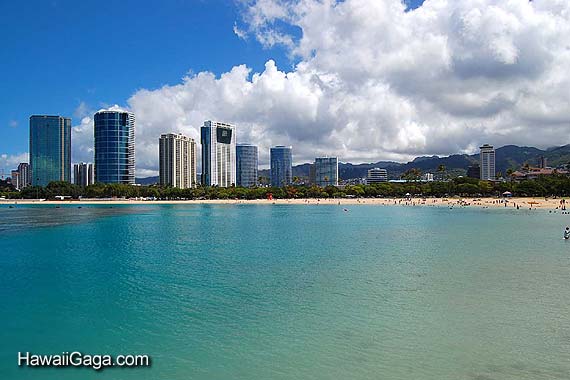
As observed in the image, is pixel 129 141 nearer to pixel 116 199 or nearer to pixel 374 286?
pixel 116 199

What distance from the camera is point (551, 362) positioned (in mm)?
11570

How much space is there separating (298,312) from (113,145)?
18467 centimetres

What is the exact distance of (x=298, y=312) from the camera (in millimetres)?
16141

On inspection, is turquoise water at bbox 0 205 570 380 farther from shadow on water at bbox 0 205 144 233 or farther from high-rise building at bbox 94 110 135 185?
high-rise building at bbox 94 110 135 185

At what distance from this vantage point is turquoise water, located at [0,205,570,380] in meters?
11.6

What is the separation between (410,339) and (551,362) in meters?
3.66

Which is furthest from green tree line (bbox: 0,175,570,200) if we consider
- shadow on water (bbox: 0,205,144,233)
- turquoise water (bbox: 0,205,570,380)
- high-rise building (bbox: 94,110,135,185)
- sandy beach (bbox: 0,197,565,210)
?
turquoise water (bbox: 0,205,570,380)

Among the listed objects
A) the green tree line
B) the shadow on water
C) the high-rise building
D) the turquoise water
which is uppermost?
the high-rise building

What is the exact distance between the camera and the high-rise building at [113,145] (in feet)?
603

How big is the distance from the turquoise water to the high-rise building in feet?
537

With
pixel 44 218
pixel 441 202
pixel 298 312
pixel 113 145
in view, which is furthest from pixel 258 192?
pixel 298 312

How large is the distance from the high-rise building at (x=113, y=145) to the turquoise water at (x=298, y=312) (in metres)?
164

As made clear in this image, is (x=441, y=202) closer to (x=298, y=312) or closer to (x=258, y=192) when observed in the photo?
(x=258, y=192)

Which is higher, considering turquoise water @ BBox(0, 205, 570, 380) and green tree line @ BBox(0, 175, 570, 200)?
green tree line @ BBox(0, 175, 570, 200)
